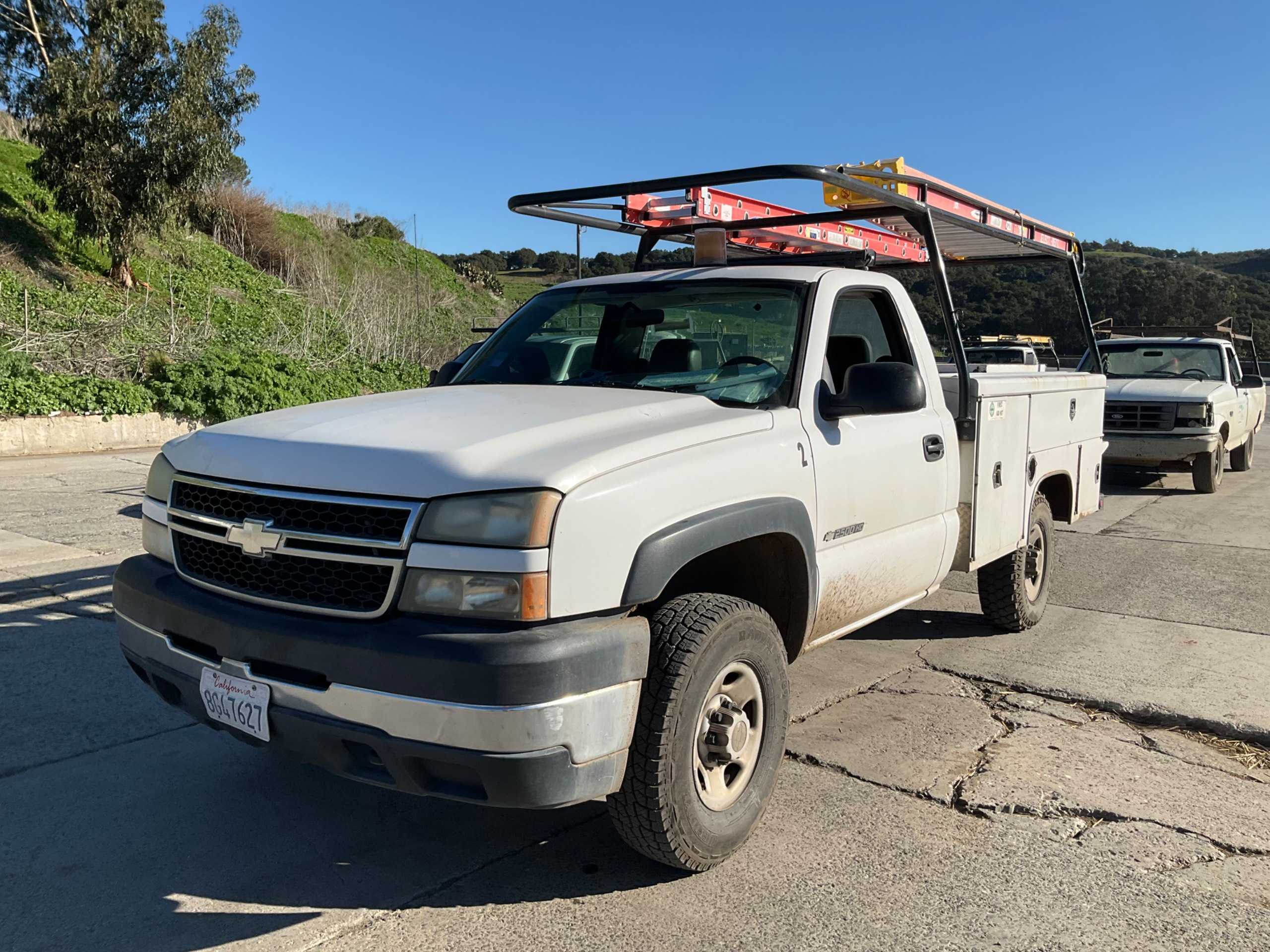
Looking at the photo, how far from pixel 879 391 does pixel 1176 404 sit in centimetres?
954

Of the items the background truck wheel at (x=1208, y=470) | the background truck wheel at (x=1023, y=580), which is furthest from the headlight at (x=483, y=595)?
the background truck wheel at (x=1208, y=470)

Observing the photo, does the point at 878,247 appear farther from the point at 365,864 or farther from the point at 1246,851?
the point at 365,864

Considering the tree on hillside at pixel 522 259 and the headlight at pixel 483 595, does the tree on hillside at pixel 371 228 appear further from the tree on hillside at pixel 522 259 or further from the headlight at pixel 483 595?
the headlight at pixel 483 595

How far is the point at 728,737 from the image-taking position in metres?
3.17

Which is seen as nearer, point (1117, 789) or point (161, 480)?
point (161, 480)

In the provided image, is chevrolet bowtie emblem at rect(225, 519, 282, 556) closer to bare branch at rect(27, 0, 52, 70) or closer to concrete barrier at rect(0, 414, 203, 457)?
concrete barrier at rect(0, 414, 203, 457)

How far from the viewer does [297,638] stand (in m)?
2.75

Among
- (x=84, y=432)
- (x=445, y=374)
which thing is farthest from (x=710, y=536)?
(x=84, y=432)

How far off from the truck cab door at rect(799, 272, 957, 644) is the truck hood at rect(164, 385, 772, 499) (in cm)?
46

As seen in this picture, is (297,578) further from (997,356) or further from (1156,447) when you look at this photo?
(997,356)

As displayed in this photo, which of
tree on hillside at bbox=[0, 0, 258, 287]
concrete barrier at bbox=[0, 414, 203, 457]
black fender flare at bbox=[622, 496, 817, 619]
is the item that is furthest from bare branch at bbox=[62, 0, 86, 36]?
black fender flare at bbox=[622, 496, 817, 619]

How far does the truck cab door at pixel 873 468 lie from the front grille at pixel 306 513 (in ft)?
5.28

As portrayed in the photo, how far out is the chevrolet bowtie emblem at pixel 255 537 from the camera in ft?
9.52

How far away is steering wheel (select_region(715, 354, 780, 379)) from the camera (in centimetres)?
395
